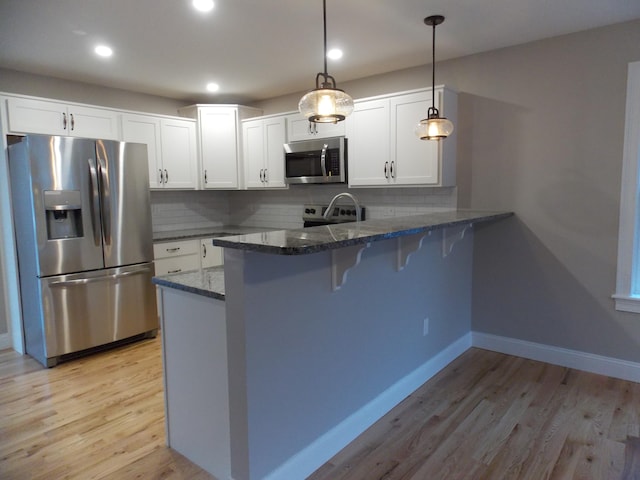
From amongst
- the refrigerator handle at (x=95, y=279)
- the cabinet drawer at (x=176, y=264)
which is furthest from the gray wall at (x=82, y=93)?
the refrigerator handle at (x=95, y=279)

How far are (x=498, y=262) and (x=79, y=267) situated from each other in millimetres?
3495

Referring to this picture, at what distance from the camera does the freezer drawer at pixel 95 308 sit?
11.0ft

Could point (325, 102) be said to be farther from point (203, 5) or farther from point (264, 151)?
point (264, 151)

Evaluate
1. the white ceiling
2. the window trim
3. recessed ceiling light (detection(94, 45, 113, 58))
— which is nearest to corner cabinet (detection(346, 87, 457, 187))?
the white ceiling

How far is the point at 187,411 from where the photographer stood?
6.97ft

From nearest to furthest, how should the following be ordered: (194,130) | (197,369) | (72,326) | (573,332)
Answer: (197,369)
(573,332)
(72,326)
(194,130)

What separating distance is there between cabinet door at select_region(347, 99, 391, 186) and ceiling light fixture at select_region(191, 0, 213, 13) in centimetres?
165

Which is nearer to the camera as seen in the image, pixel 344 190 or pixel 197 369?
pixel 197 369

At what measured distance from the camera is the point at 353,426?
231 centimetres

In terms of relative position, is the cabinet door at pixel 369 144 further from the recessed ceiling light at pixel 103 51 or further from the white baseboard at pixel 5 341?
the white baseboard at pixel 5 341

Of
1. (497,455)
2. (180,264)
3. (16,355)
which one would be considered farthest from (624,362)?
(16,355)

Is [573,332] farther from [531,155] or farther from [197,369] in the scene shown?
[197,369]

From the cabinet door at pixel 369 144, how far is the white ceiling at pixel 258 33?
1.35ft

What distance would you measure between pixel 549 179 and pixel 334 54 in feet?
Answer: 6.38
